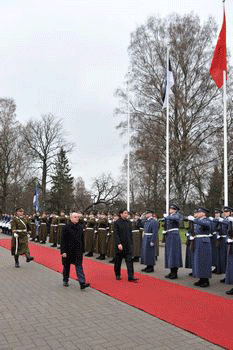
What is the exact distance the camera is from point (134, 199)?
62.2 metres

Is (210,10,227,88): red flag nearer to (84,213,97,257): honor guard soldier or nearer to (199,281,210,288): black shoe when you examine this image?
(84,213,97,257): honor guard soldier

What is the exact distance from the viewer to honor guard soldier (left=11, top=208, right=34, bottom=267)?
40.2 feet

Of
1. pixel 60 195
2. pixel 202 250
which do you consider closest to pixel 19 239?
pixel 202 250

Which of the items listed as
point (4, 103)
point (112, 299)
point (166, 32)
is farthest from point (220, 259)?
point (4, 103)

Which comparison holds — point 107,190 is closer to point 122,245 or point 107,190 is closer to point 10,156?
point 10,156

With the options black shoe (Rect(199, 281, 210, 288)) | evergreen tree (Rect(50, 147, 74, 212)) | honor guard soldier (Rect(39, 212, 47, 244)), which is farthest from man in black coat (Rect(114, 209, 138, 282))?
evergreen tree (Rect(50, 147, 74, 212))

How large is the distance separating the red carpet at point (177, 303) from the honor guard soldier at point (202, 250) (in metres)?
0.55

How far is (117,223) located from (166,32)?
78.6 ft

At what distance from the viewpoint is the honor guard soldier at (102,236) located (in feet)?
46.8

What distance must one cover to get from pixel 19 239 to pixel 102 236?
3294 millimetres

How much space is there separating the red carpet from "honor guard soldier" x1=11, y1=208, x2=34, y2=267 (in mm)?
2251

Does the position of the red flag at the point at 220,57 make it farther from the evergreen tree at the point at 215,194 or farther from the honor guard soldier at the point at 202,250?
the evergreen tree at the point at 215,194

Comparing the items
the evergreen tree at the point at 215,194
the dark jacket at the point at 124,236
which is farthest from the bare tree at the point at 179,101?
the dark jacket at the point at 124,236

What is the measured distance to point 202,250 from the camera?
916 cm
